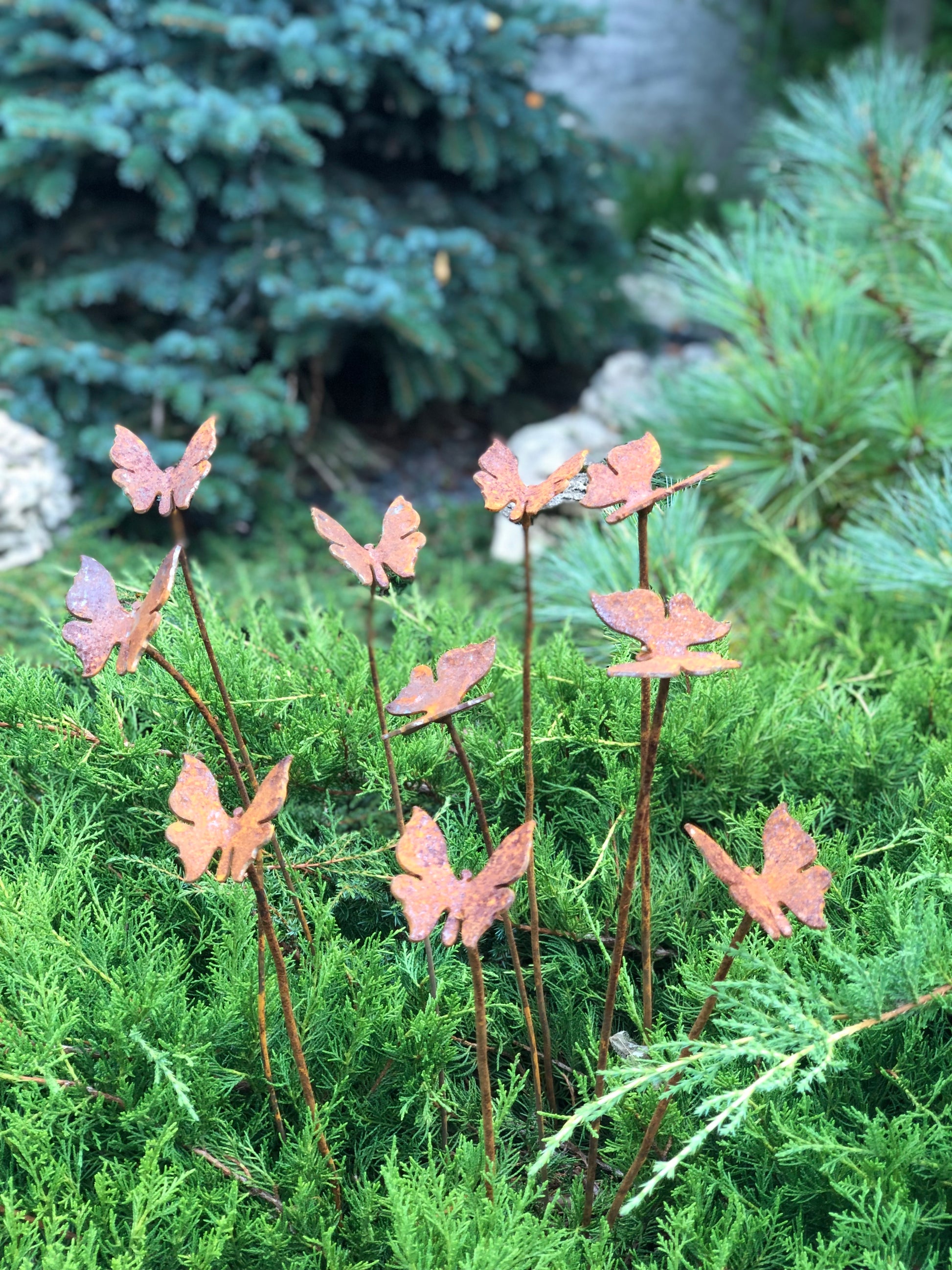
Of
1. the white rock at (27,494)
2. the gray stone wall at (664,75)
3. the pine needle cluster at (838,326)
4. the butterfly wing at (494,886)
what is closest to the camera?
the butterfly wing at (494,886)

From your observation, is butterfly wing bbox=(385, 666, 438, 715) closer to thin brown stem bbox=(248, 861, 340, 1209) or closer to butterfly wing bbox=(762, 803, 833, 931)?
thin brown stem bbox=(248, 861, 340, 1209)

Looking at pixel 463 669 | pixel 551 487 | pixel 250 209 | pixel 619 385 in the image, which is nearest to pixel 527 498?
pixel 551 487

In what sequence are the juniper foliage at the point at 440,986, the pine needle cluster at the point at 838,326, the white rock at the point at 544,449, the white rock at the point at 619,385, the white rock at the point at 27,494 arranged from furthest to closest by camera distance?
the white rock at the point at 619,385
the white rock at the point at 544,449
the white rock at the point at 27,494
the pine needle cluster at the point at 838,326
the juniper foliage at the point at 440,986

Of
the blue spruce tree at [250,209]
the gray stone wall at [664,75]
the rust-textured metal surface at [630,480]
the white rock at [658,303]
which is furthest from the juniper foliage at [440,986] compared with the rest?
the gray stone wall at [664,75]

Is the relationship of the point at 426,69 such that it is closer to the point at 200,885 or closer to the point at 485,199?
the point at 485,199

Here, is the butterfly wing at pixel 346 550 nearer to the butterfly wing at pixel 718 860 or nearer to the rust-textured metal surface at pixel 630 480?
the rust-textured metal surface at pixel 630 480

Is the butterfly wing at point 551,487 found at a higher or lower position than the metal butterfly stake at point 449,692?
higher

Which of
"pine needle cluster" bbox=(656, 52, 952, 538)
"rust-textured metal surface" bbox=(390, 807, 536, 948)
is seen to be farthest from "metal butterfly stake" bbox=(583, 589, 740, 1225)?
"pine needle cluster" bbox=(656, 52, 952, 538)

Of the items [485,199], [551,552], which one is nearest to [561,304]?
[485,199]
